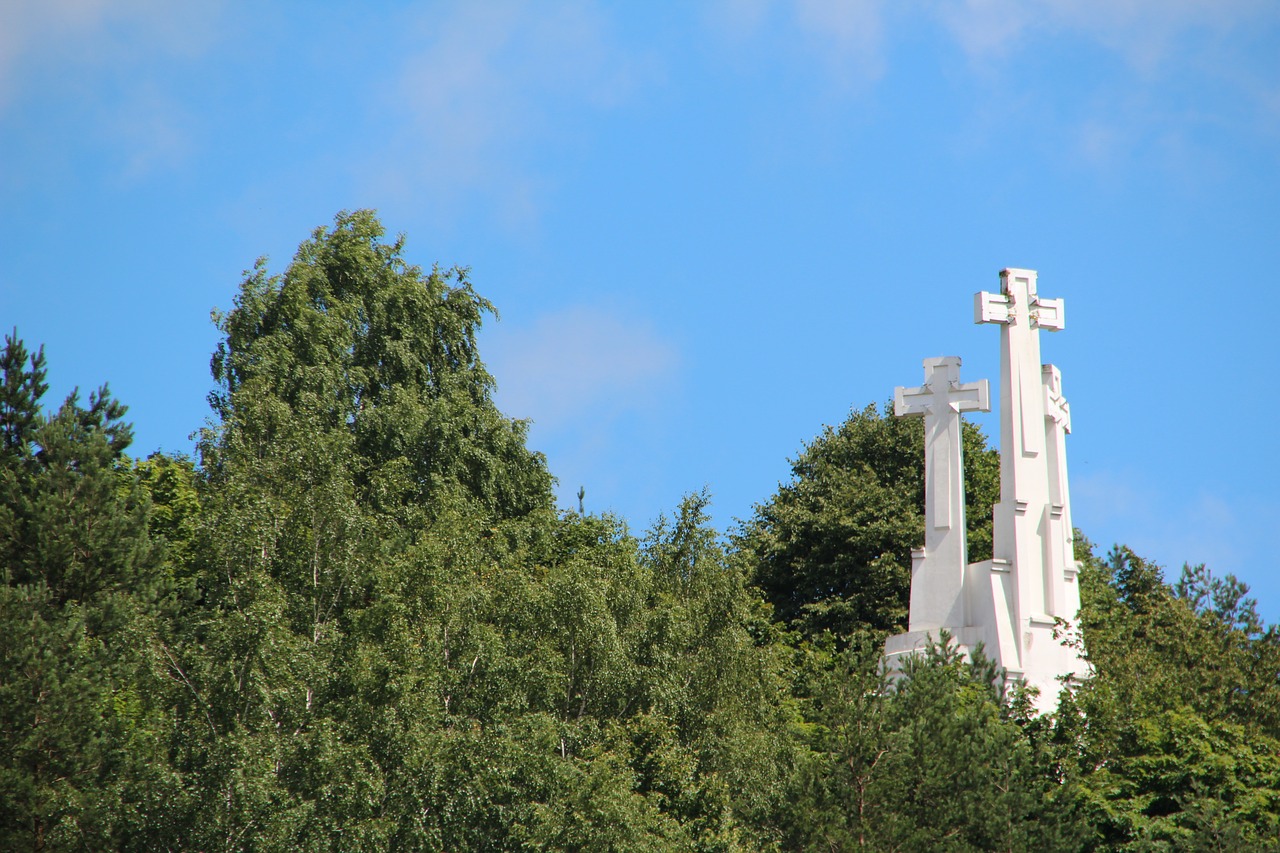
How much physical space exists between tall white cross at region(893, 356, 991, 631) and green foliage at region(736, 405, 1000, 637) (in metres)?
11.0

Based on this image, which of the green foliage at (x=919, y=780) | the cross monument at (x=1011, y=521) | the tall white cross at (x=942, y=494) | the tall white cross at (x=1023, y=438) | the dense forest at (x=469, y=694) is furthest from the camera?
the tall white cross at (x=942, y=494)

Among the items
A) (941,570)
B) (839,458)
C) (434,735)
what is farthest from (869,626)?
(434,735)

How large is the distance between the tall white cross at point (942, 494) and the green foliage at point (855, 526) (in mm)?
11025

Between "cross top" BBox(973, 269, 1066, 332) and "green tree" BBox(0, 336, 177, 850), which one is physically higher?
"cross top" BBox(973, 269, 1066, 332)

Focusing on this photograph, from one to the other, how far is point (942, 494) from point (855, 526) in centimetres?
1348

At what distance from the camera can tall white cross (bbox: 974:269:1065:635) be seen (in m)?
37.7

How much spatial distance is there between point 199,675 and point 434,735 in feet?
14.0

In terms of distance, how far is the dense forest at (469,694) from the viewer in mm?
27500

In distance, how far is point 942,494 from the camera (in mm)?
38938

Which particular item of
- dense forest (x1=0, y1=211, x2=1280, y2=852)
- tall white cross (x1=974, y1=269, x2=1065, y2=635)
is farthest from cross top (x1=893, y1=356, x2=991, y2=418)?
dense forest (x1=0, y1=211, x2=1280, y2=852)

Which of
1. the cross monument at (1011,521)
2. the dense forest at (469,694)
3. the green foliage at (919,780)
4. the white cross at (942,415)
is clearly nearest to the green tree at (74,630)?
the dense forest at (469,694)

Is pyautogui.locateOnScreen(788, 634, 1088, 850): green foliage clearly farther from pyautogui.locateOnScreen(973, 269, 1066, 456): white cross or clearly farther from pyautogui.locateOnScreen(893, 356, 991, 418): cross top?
pyautogui.locateOnScreen(893, 356, 991, 418): cross top

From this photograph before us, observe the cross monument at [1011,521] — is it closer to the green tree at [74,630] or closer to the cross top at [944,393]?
the cross top at [944,393]

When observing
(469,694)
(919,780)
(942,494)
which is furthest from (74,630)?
(942,494)
